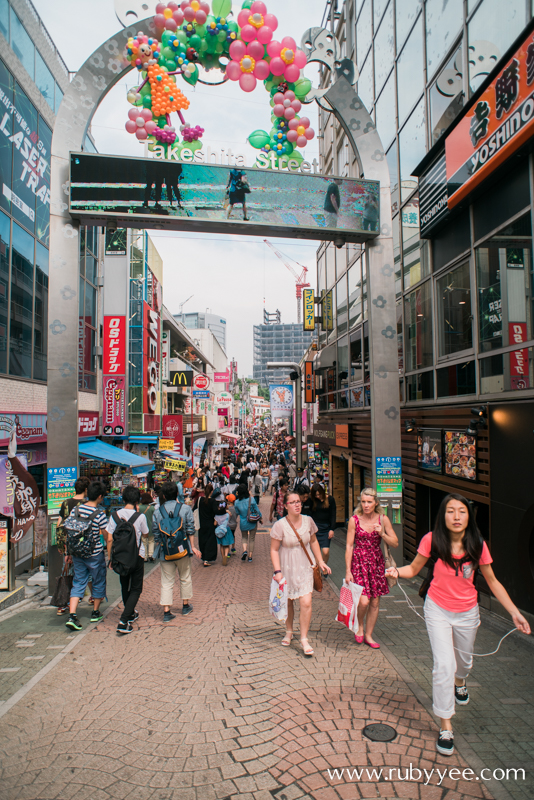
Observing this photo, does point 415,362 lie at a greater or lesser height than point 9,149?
lesser

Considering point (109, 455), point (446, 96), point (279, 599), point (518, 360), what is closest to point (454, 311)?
point (518, 360)

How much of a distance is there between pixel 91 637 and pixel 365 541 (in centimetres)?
324

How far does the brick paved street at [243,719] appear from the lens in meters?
2.93

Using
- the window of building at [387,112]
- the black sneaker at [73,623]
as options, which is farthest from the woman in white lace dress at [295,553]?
the window of building at [387,112]

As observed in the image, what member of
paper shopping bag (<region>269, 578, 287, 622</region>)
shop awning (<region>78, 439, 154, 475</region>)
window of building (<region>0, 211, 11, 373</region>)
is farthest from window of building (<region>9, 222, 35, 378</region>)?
paper shopping bag (<region>269, 578, 287, 622</region>)

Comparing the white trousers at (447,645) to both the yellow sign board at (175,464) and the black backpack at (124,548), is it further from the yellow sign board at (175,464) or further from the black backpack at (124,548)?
the yellow sign board at (175,464)

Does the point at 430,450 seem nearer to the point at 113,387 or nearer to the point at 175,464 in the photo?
the point at 175,464

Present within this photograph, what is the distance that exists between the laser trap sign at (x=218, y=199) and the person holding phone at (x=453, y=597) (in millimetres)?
6101

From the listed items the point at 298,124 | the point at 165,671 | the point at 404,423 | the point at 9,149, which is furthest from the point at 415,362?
the point at 9,149

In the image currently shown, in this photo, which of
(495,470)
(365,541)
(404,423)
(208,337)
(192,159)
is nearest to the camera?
(365,541)

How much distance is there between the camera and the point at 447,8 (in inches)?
328

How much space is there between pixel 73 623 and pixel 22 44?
1267 centimetres

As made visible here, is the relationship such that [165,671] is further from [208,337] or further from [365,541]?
[208,337]

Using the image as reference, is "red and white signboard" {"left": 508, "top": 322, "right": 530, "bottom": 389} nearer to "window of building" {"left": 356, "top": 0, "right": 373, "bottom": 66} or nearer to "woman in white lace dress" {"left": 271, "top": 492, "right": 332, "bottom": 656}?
"woman in white lace dress" {"left": 271, "top": 492, "right": 332, "bottom": 656}
